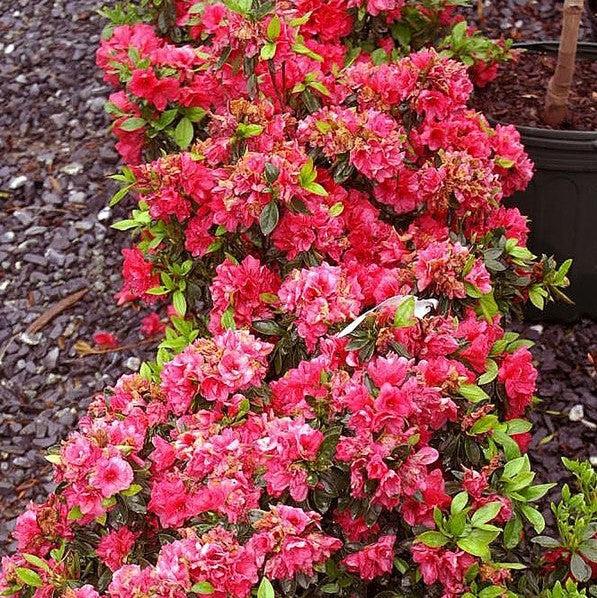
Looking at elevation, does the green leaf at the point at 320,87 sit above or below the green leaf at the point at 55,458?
above

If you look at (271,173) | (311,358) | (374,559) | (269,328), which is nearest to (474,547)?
(374,559)

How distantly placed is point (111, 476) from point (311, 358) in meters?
0.49

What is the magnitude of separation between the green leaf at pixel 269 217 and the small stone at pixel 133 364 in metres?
1.06

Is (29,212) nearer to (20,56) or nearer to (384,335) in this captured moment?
(20,56)

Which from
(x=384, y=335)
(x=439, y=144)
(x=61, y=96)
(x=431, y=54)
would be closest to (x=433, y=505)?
(x=384, y=335)

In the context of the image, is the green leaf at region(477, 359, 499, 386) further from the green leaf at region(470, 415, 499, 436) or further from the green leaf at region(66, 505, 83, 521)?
the green leaf at region(66, 505, 83, 521)

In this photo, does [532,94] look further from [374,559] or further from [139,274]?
[374,559]

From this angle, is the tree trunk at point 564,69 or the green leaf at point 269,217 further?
the tree trunk at point 564,69

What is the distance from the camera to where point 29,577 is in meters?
1.65

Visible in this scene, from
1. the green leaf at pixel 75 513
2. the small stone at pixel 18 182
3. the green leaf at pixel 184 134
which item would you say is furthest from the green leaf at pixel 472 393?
the small stone at pixel 18 182

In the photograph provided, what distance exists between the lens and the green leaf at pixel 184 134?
247 centimetres

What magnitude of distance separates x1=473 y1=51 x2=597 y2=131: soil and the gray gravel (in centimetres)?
134

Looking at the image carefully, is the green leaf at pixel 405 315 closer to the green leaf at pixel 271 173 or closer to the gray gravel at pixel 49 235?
the green leaf at pixel 271 173

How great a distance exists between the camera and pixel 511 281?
208cm
